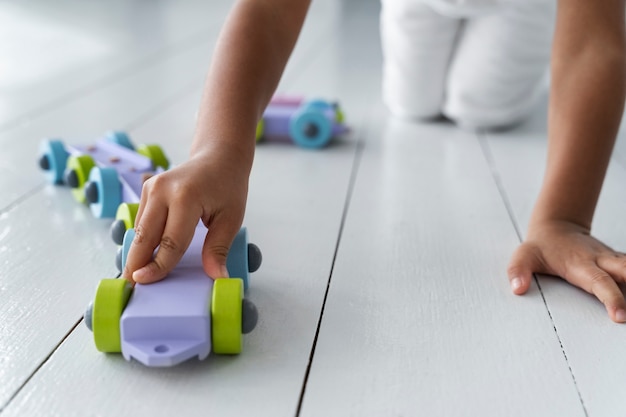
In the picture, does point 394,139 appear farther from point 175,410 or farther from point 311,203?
point 175,410

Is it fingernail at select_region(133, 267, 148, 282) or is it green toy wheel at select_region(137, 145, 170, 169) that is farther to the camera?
green toy wheel at select_region(137, 145, 170, 169)

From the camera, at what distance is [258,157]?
4.08ft

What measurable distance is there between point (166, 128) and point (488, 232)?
67cm

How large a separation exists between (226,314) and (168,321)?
0.04 m

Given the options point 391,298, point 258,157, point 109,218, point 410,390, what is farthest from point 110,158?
point 410,390

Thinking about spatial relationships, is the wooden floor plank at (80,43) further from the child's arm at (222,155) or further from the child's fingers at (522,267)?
the child's fingers at (522,267)

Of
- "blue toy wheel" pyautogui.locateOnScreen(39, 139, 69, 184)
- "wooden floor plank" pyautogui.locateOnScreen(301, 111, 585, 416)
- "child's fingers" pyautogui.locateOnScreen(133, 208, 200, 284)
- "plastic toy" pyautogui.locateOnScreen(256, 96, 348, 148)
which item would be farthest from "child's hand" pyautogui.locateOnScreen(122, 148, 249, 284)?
"plastic toy" pyautogui.locateOnScreen(256, 96, 348, 148)

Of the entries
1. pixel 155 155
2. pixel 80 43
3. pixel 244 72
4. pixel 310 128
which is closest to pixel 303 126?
pixel 310 128

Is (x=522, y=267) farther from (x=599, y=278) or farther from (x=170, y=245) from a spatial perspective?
(x=170, y=245)

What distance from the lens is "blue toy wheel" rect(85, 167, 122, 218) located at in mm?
930

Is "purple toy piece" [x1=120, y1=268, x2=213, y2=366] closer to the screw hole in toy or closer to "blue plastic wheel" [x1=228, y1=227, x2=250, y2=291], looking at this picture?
the screw hole in toy

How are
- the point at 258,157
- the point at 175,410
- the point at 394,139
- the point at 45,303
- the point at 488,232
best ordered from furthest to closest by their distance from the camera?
the point at 394,139
the point at 258,157
the point at 488,232
the point at 45,303
the point at 175,410

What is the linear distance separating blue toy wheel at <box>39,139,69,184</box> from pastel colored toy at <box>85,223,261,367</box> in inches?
19.6

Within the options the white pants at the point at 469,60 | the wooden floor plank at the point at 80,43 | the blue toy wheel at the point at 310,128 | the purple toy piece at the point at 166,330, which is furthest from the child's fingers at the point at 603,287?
the wooden floor plank at the point at 80,43
